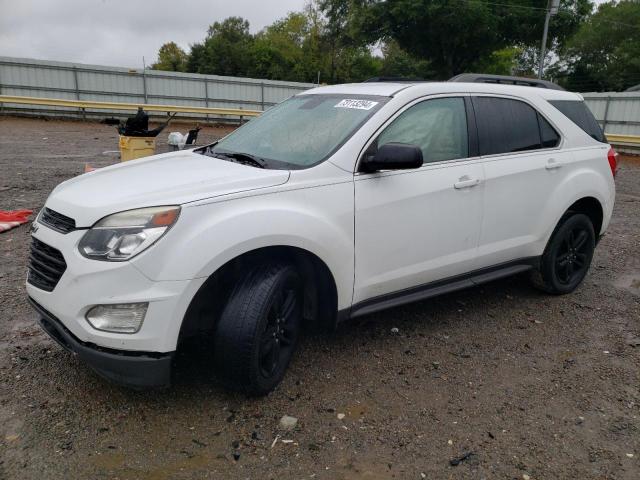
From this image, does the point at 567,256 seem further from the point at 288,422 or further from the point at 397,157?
the point at 288,422

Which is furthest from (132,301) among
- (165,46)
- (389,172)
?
(165,46)

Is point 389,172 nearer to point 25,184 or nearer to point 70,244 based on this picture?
point 70,244

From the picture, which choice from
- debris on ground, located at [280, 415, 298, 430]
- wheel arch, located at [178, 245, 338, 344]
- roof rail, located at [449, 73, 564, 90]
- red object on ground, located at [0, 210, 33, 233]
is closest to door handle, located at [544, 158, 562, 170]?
roof rail, located at [449, 73, 564, 90]

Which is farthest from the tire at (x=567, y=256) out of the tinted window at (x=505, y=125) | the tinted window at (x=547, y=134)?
the tinted window at (x=505, y=125)

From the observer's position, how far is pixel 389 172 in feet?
11.2

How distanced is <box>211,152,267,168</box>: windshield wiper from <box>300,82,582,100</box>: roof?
902 mm

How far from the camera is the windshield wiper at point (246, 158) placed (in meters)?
3.35

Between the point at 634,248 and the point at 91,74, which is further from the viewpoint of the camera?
the point at 91,74

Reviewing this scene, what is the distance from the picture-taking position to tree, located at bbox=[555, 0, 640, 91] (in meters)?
50.3

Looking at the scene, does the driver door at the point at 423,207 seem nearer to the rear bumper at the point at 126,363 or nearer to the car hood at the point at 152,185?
the car hood at the point at 152,185

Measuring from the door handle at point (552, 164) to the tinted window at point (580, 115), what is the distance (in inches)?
20.5

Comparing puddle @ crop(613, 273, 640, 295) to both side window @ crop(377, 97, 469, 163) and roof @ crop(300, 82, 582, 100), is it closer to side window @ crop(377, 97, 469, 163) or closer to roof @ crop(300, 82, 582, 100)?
roof @ crop(300, 82, 582, 100)

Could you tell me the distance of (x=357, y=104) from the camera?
366cm

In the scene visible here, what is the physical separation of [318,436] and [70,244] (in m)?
1.58
